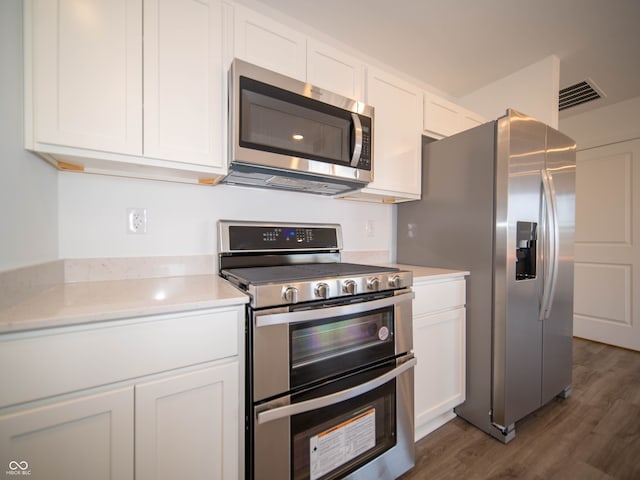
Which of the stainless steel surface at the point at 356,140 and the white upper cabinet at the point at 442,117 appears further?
the white upper cabinet at the point at 442,117

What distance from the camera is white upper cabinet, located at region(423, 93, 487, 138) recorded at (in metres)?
1.99

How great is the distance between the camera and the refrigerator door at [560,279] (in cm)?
172

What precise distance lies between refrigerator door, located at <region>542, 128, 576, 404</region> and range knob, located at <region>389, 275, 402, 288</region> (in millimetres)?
1094

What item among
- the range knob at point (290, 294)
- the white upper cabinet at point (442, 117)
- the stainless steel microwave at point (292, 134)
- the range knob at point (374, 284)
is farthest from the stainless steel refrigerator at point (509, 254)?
the range knob at point (290, 294)

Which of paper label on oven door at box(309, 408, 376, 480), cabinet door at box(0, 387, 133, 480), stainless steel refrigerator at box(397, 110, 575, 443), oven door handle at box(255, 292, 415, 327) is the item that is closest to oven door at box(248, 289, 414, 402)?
oven door handle at box(255, 292, 415, 327)

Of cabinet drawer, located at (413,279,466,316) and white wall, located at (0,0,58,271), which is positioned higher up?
white wall, located at (0,0,58,271)

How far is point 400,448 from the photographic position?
50.9 inches

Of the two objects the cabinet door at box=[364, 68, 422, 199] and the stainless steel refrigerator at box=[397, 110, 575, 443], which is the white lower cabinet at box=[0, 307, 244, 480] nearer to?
the cabinet door at box=[364, 68, 422, 199]

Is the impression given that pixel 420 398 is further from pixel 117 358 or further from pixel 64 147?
pixel 64 147

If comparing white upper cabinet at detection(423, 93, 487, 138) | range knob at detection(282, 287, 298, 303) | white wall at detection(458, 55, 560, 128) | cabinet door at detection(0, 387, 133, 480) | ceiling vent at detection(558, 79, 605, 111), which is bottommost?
cabinet door at detection(0, 387, 133, 480)

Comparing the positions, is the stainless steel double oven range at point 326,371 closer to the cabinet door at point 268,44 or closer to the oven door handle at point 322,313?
the oven door handle at point 322,313

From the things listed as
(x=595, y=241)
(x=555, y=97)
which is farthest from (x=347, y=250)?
(x=595, y=241)

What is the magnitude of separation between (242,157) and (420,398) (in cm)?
158

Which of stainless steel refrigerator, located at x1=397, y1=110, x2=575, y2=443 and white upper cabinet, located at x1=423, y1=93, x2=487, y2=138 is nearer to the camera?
stainless steel refrigerator, located at x1=397, y1=110, x2=575, y2=443
